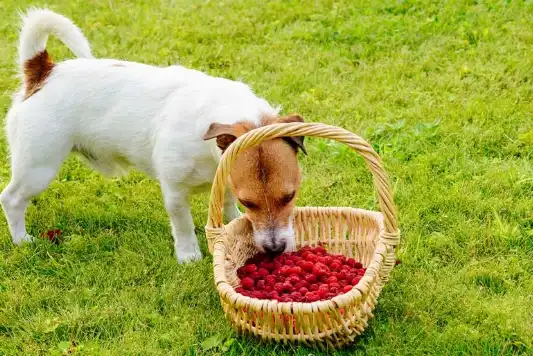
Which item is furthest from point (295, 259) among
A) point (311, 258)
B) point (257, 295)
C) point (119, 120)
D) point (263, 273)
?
point (119, 120)

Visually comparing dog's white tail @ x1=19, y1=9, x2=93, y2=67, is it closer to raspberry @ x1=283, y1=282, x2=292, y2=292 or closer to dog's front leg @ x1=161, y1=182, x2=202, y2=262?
dog's front leg @ x1=161, y1=182, x2=202, y2=262

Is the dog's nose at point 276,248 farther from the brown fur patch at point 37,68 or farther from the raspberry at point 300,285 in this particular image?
the brown fur patch at point 37,68

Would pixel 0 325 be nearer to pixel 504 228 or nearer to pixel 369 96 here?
pixel 504 228

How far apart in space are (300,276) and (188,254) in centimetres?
100

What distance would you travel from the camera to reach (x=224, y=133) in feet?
12.8

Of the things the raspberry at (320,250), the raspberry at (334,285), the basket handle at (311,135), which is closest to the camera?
the basket handle at (311,135)

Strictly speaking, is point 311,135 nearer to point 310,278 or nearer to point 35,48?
point 310,278

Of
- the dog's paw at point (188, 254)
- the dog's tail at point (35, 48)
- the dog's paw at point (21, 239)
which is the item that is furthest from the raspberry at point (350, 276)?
the dog's tail at point (35, 48)

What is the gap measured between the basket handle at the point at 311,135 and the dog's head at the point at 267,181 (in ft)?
0.54

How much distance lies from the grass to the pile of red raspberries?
0.86 feet

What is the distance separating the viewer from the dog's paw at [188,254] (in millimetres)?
4766

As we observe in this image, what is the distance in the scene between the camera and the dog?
4469 millimetres

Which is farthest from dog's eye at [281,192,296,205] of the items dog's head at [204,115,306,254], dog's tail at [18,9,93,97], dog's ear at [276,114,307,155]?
dog's tail at [18,9,93,97]

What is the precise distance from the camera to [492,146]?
19.2 ft
